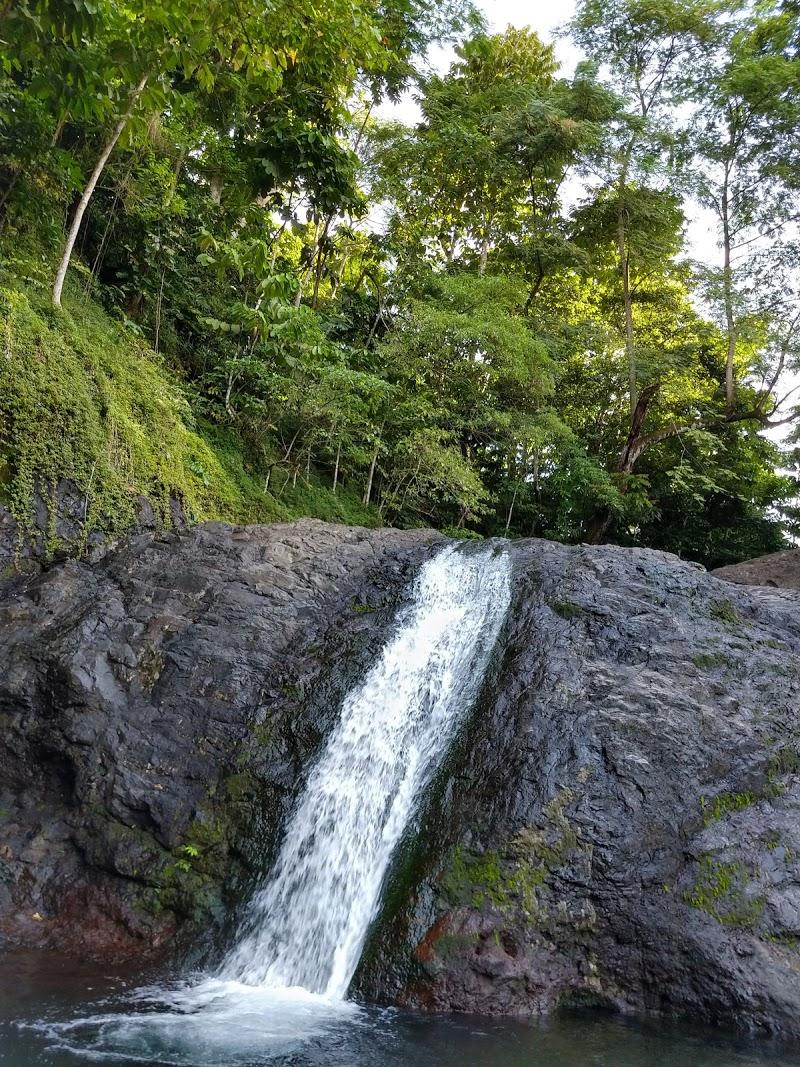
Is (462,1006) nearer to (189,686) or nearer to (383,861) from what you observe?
(383,861)

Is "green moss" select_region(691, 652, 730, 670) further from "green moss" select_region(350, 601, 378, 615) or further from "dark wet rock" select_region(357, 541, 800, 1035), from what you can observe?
"green moss" select_region(350, 601, 378, 615)

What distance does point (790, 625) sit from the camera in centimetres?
770

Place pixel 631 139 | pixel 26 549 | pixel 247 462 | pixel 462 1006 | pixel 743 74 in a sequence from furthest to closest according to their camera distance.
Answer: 1. pixel 631 139
2. pixel 743 74
3. pixel 247 462
4. pixel 26 549
5. pixel 462 1006

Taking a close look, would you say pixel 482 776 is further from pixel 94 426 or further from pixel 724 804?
pixel 94 426

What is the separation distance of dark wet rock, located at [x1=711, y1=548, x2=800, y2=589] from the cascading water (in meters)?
4.60

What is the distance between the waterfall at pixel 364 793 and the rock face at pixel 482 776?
197 mm

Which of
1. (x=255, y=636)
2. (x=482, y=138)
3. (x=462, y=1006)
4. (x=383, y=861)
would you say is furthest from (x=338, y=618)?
(x=482, y=138)

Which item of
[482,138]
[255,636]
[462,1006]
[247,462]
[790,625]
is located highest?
[482,138]

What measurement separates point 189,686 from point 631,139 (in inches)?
594

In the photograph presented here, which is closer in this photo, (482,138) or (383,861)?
(383,861)

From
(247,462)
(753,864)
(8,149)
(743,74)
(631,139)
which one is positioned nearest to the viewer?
(753,864)

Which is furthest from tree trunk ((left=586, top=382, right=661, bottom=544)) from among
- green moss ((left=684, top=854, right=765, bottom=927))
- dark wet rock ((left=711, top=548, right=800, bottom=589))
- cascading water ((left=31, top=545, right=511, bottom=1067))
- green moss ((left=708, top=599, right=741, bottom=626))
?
green moss ((left=684, top=854, right=765, bottom=927))

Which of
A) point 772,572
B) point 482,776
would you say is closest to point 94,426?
point 482,776

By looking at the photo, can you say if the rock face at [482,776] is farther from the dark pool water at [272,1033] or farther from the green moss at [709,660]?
the dark pool water at [272,1033]
